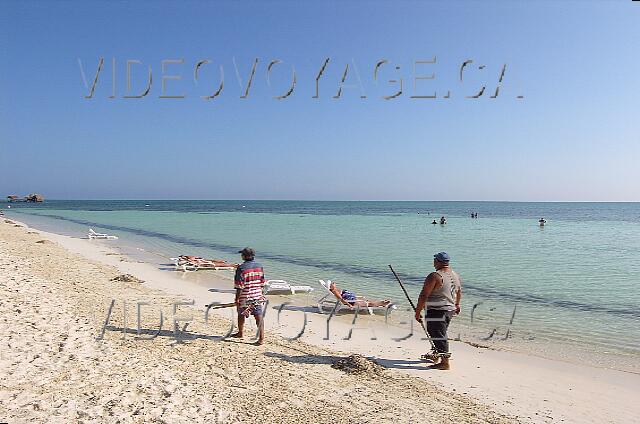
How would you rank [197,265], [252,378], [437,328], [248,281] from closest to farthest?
[252,378] < [437,328] < [248,281] < [197,265]

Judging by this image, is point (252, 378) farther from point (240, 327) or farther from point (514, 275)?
point (514, 275)

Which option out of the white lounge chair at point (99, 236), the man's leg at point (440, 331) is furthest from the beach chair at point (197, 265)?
the white lounge chair at point (99, 236)

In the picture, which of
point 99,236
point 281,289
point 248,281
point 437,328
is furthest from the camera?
point 99,236

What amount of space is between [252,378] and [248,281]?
6.66 feet

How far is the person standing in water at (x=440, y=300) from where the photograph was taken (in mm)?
6832

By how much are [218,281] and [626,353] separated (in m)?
12.6

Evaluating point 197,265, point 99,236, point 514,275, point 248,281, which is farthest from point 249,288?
point 99,236

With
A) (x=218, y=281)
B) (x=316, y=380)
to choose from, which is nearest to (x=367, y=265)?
(x=218, y=281)

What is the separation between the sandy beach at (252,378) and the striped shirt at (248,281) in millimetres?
860

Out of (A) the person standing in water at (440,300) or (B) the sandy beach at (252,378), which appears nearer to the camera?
(B) the sandy beach at (252,378)

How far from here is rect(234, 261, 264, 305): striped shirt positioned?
25.7 feet

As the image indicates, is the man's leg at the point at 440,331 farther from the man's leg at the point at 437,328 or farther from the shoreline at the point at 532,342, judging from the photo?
the shoreline at the point at 532,342

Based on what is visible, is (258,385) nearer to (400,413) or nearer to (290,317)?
(400,413)

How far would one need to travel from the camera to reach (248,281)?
25.9 feet
